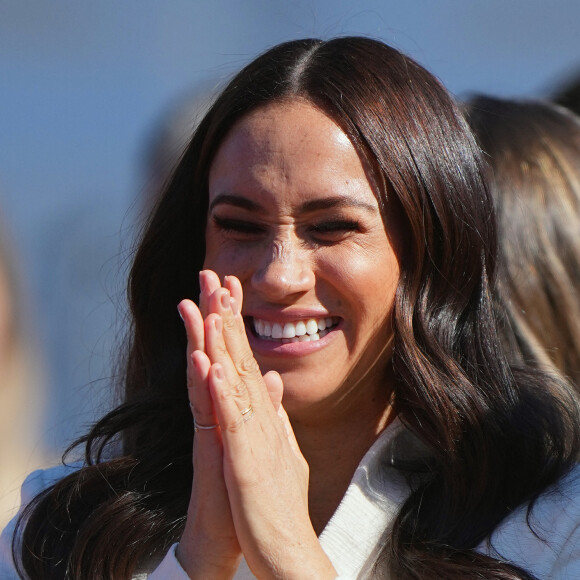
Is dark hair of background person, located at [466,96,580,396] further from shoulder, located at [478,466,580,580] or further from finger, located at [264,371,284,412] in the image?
finger, located at [264,371,284,412]

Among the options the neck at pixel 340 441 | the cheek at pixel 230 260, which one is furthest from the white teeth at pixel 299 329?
the neck at pixel 340 441

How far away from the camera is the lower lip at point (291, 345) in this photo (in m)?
2.59

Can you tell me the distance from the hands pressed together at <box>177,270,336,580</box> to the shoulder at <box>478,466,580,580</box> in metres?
0.46

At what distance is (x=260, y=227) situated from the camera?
2.64m

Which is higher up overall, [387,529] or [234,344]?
[234,344]

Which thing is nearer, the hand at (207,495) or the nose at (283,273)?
the hand at (207,495)

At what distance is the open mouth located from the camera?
8.52ft

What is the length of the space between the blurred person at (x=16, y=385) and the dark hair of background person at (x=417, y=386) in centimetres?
179

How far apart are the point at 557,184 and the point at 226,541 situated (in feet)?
5.70

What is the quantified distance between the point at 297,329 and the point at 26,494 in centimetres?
88

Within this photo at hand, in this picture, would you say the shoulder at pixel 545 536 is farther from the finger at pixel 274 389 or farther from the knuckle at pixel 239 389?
the knuckle at pixel 239 389

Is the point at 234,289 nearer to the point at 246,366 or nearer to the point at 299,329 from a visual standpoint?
the point at 246,366

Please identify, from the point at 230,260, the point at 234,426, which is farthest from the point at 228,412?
the point at 230,260

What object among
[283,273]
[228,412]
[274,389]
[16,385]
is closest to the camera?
[228,412]
